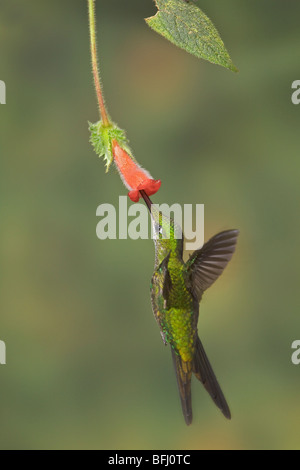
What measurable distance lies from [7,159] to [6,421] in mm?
690

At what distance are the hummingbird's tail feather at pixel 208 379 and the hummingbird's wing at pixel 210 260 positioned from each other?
44 mm

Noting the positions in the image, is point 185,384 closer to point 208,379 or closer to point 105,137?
point 208,379

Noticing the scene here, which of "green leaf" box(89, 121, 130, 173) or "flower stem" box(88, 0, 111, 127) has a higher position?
"flower stem" box(88, 0, 111, 127)

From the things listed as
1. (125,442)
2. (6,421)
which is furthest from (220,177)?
(6,421)

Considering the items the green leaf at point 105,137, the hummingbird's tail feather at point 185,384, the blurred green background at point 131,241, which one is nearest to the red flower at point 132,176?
the green leaf at point 105,137

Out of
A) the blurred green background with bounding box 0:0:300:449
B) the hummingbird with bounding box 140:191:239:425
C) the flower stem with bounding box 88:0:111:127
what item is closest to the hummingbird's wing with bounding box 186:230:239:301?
the hummingbird with bounding box 140:191:239:425

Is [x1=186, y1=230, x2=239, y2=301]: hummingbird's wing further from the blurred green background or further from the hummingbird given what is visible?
the blurred green background

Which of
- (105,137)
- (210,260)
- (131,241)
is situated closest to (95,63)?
(105,137)

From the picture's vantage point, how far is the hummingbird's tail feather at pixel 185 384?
47 centimetres

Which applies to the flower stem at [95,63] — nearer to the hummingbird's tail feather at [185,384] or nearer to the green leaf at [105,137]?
the green leaf at [105,137]

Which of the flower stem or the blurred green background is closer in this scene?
the flower stem

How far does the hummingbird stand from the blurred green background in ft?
3.84

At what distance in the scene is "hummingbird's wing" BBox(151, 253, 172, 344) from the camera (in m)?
0.40

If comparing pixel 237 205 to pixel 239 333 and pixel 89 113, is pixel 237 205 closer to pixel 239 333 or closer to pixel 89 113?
pixel 239 333
